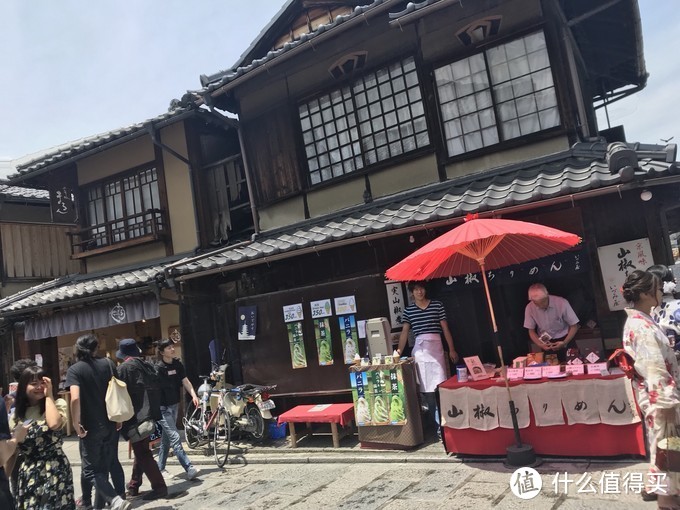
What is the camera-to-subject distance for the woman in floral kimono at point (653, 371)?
4211mm

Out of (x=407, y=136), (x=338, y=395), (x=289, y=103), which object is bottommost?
(x=338, y=395)

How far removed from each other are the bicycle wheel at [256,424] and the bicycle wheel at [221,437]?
48 cm

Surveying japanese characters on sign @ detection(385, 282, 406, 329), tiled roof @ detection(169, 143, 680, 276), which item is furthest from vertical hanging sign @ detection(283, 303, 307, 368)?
japanese characters on sign @ detection(385, 282, 406, 329)

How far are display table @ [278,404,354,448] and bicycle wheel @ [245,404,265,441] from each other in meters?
0.50

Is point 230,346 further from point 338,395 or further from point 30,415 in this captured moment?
point 30,415

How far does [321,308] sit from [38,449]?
17.0 ft

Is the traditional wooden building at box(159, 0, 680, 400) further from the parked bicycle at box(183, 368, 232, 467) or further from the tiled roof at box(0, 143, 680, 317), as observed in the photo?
the parked bicycle at box(183, 368, 232, 467)

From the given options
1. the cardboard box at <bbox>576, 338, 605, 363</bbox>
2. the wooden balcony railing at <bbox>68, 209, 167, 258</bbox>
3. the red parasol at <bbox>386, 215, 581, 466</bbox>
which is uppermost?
the wooden balcony railing at <bbox>68, 209, 167, 258</bbox>

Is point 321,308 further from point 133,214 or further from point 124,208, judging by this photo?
point 124,208

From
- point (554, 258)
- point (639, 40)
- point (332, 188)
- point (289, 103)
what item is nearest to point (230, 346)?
point (332, 188)

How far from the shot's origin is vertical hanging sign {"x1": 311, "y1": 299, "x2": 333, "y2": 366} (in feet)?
31.3

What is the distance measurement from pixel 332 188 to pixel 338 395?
14.5 feet

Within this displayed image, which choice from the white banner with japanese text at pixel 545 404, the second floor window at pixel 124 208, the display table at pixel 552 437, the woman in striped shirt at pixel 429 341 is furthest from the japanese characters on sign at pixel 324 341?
the second floor window at pixel 124 208

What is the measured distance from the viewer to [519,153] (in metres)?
9.05
